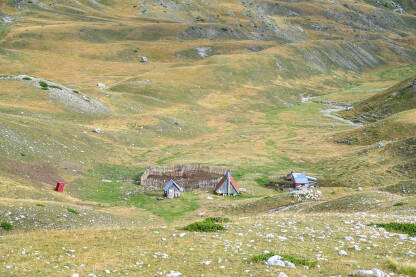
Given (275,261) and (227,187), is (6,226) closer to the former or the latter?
(275,261)

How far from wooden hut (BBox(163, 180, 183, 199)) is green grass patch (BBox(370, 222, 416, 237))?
30.8 metres

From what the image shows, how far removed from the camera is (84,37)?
199 m

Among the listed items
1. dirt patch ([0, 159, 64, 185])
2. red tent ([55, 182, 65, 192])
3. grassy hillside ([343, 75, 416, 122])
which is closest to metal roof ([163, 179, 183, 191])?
red tent ([55, 182, 65, 192])

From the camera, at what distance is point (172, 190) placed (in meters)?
48.6

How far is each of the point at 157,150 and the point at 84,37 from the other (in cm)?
14722

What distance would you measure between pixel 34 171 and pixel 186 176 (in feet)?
70.2

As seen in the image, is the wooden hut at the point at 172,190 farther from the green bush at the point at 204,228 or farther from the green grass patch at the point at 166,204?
the green bush at the point at 204,228

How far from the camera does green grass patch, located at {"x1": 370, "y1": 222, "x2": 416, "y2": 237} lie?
19.3m

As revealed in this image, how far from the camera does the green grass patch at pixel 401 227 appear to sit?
19297 mm

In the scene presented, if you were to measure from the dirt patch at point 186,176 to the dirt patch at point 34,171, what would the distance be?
38.4 feet

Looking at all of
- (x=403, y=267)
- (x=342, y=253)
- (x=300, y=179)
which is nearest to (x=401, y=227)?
(x=342, y=253)

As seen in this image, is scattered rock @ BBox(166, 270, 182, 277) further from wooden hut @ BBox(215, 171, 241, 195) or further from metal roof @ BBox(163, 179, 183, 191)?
wooden hut @ BBox(215, 171, 241, 195)

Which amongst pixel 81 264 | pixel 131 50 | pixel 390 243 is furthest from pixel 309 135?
pixel 131 50

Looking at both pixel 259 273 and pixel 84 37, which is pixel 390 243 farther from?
pixel 84 37
